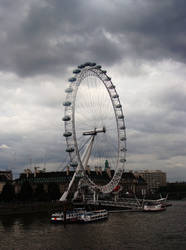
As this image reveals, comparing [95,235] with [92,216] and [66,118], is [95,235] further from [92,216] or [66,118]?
[66,118]

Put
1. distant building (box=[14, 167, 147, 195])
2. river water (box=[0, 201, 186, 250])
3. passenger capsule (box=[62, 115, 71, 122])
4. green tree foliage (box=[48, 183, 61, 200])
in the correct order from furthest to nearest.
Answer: distant building (box=[14, 167, 147, 195])
green tree foliage (box=[48, 183, 61, 200])
passenger capsule (box=[62, 115, 71, 122])
river water (box=[0, 201, 186, 250])

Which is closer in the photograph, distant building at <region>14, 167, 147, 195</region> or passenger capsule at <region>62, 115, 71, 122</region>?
passenger capsule at <region>62, 115, 71, 122</region>

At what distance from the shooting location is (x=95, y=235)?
119 ft

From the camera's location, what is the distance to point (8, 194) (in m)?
65.7

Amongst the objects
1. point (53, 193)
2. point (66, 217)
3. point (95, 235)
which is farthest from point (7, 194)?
point (95, 235)

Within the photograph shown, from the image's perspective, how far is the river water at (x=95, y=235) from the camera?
1216 inches

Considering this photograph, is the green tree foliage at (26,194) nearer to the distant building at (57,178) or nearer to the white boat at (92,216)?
the distant building at (57,178)

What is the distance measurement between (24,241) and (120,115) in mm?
31478

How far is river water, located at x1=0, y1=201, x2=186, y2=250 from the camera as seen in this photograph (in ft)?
101

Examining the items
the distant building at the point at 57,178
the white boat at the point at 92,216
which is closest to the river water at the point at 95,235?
the white boat at the point at 92,216

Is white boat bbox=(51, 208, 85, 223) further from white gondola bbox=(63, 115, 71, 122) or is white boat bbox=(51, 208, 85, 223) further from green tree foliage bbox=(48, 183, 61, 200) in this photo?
green tree foliage bbox=(48, 183, 61, 200)

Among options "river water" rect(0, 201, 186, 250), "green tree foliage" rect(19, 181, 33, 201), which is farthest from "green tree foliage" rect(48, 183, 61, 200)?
"river water" rect(0, 201, 186, 250)

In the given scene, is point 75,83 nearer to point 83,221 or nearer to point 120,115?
point 120,115

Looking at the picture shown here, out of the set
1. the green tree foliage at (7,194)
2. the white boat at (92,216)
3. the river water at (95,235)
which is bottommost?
the river water at (95,235)
